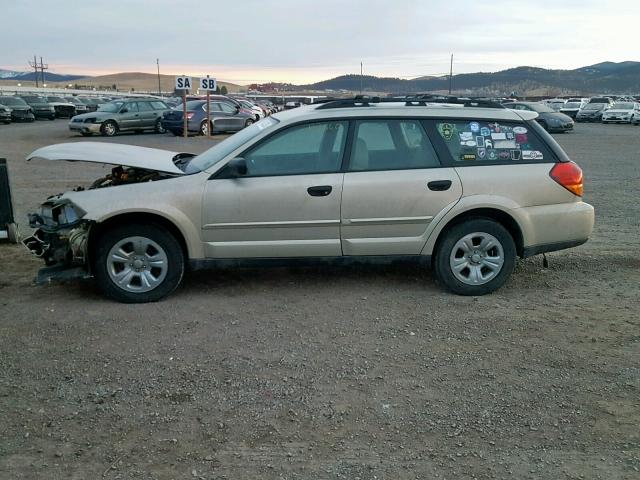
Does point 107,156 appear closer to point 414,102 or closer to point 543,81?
point 414,102

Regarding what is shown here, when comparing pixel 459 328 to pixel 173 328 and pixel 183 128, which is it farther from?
pixel 183 128

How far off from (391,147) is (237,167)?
1.40 meters

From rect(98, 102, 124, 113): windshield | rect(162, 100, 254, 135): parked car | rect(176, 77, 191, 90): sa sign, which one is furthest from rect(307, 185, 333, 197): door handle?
rect(98, 102, 124, 113): windshield

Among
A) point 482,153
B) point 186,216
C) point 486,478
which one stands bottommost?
point 486,478

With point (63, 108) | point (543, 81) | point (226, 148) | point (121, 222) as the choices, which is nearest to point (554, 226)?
point (226, 148)

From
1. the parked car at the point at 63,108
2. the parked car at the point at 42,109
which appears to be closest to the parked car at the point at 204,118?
the parked car at the point at 42,109

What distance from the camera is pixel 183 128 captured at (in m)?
25.2

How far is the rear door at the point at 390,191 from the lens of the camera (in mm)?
5324

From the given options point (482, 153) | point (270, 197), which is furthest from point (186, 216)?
point (482, 153)

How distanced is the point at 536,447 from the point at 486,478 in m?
0.42

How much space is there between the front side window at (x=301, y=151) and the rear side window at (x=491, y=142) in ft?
3.18

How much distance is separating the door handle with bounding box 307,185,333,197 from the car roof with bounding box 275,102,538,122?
0.66 metres

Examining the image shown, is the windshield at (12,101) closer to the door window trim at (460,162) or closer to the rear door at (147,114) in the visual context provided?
the rear door at (147,114)

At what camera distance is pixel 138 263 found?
206 inches
